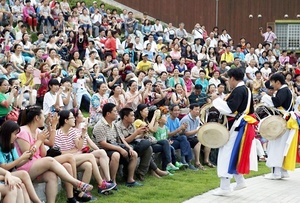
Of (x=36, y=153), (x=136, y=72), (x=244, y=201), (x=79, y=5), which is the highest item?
(x=79, y=5)

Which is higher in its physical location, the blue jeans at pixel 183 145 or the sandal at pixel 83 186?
the blue jeans at pixel 183 145

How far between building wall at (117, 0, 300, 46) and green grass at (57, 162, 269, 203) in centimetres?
1969

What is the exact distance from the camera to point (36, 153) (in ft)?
28.5

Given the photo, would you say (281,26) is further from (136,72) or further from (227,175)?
(227,175)

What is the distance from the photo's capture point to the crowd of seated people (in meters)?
8.76

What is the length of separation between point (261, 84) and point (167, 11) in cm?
1216

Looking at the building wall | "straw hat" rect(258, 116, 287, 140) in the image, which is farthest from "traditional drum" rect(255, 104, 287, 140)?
the building wall

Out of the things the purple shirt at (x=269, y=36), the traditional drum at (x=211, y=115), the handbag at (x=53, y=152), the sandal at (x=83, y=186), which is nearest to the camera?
the sandal at (x=83, y=186)

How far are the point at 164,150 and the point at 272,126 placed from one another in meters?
1.96

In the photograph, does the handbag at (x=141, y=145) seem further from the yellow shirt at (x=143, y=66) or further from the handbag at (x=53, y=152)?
the yellow shirt at (x=143, y=66)

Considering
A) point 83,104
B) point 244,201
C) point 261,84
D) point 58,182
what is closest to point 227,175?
point 244,201

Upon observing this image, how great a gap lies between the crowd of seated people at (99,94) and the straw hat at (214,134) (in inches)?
41.8

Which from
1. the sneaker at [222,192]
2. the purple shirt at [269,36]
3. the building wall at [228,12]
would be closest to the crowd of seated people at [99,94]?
the sneaker at [222,192]

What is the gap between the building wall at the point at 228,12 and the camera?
3128 cm
